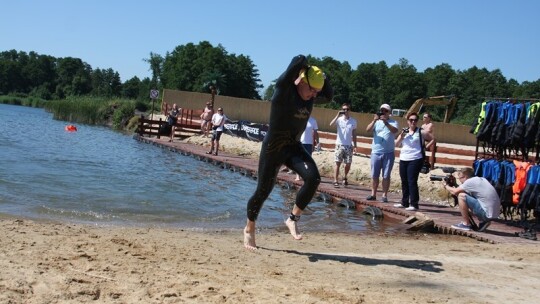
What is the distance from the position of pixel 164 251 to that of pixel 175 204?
4856mm

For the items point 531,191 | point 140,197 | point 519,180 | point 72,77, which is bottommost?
point 140,197

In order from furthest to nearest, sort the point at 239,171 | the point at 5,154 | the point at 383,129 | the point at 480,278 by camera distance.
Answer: the point at 239,171 < the point at 5,154 < the point at 383,129 < the point at 480,278

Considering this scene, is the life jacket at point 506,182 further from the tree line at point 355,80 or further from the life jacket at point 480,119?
the tree line at point 355,80

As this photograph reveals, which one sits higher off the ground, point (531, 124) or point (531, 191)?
point (531, 124)

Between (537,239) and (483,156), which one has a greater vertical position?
(483,156)

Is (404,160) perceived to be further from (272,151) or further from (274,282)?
(274,282)

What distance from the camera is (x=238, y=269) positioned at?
16.6 feet

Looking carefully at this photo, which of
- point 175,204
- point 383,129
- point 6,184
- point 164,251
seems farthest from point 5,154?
point 164,251

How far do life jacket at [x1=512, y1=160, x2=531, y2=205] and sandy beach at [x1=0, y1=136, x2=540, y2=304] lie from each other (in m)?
1.99

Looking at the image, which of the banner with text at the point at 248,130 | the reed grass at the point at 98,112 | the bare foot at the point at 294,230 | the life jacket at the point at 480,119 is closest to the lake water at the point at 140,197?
the bare foot at the point at 294,230

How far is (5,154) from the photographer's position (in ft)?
53.5

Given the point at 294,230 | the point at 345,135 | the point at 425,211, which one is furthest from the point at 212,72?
the point at 294,230

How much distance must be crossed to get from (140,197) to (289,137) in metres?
5.71

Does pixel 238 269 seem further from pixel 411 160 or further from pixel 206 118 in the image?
pixel 206 118
